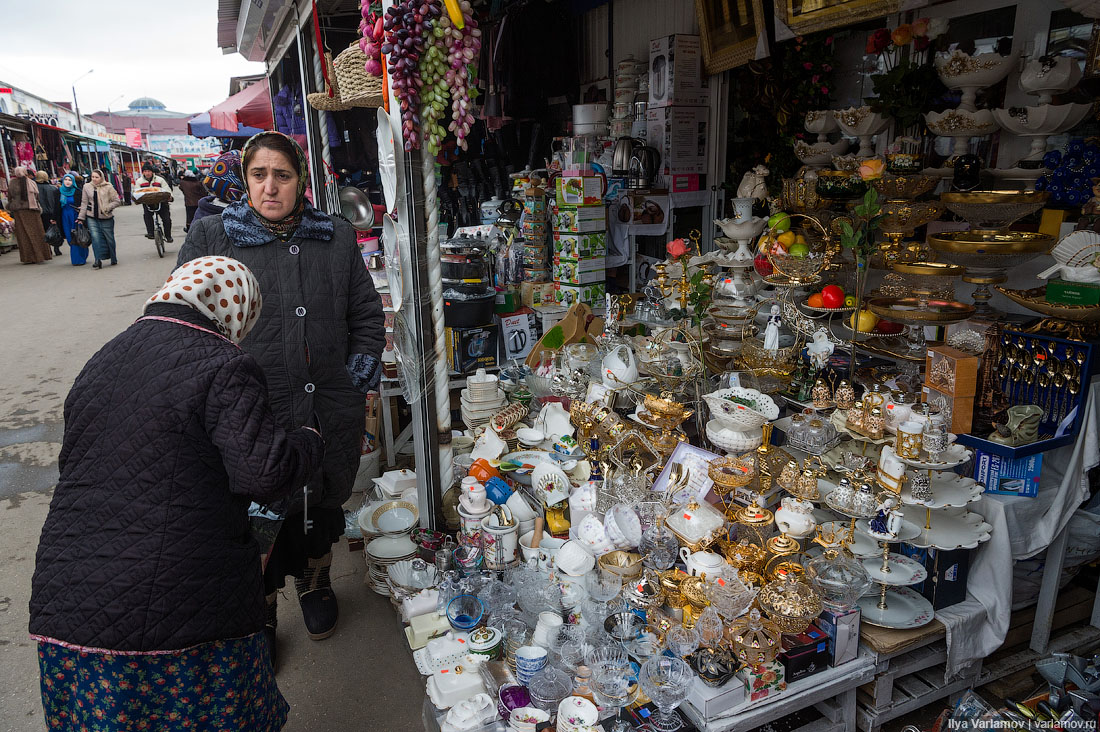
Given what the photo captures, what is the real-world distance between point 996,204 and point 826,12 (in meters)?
1.57

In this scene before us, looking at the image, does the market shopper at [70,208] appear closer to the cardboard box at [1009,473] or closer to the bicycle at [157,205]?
the bicycle at [157,205]

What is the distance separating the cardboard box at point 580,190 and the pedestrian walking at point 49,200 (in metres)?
12.4

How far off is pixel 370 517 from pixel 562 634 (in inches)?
48.6

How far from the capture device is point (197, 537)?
4.74 ft

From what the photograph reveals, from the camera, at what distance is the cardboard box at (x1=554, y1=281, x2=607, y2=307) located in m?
4.31

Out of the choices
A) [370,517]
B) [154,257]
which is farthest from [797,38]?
[154,257]

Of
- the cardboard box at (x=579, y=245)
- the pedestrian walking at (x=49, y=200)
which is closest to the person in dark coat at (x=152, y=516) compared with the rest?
the cardboard box at (x=579, y=245)

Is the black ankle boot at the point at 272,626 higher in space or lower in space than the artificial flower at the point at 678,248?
lower

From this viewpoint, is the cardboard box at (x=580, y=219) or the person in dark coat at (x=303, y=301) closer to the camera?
the person in dark coat at (x=303, y=301)

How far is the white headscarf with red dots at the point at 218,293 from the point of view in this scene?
5.00 ft

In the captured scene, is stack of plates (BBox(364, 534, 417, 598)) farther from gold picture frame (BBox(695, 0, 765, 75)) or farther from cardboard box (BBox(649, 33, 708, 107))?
cardboard box (BBox(649, 33, 708, 107))

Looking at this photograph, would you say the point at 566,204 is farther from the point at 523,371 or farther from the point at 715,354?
the point at 715,354

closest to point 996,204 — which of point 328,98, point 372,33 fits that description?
point 372,33

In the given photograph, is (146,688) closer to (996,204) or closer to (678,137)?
(996,204)
